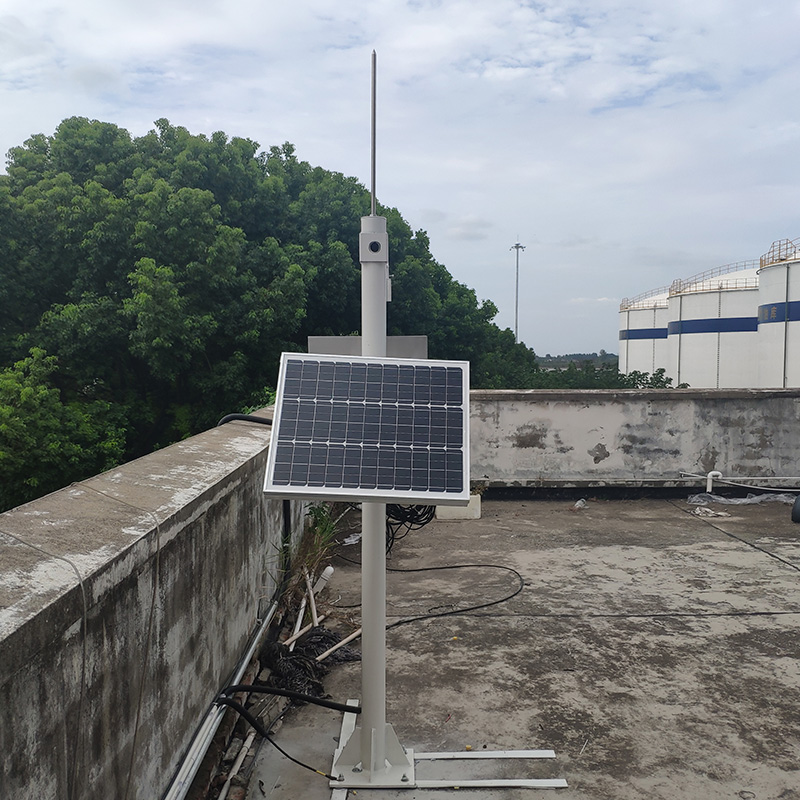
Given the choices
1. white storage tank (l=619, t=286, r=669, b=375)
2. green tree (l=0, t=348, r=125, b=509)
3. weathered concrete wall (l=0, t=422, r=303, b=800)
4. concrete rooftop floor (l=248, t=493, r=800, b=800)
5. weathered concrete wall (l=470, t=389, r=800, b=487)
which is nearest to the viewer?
weathered concrete wall (l=0, t=422, r=303, b=800)

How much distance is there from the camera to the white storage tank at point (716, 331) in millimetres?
31781

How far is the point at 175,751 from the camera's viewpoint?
2.71 meters

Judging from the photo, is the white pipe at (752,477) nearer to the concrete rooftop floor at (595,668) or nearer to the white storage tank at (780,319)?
the concrete rooftop floor at (595,668)

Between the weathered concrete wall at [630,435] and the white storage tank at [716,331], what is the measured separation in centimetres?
2336

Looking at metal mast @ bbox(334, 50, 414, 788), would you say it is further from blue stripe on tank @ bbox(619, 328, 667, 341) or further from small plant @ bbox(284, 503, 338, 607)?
blue stripe on tank @ bbox(619, 328, 667, 341)

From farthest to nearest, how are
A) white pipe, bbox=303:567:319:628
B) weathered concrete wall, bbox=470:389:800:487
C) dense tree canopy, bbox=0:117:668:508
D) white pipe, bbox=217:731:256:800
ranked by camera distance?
dense tree canopy, bbox=0:117:668:508, weathered concrete wall, bbox=470:389:800:487, white pipe, bbox=303:567:319:628, white pipe, bbox=217:731:256:800

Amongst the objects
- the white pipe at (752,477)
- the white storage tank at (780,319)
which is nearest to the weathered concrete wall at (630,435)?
the white pipe at (752,477)

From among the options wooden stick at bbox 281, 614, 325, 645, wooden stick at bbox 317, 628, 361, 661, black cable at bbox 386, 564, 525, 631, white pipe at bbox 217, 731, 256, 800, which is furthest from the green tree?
white pipe at bbox 217, 731, 256, 800

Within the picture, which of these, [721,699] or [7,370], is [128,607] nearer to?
[721,699]

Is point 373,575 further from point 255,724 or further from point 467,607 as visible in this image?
point 467,607

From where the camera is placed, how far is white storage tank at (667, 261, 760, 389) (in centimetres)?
3178

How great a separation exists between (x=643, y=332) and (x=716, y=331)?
39.7 feet

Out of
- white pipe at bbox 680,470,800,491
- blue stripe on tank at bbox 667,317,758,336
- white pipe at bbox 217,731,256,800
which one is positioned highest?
blue stripe on tank at bbox 667,317,758,336

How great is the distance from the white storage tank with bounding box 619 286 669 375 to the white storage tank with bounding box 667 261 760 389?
636 cm
